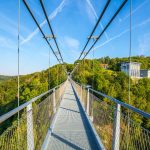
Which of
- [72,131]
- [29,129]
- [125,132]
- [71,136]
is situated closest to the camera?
[29,129]

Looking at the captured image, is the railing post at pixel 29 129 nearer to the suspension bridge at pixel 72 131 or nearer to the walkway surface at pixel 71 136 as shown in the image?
the suspension bridge at pixel 72 131

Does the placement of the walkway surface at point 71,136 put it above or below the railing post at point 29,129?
below

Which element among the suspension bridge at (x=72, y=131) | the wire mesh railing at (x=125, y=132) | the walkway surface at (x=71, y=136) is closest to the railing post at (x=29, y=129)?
the suspension bridge at (x=72, y=131)

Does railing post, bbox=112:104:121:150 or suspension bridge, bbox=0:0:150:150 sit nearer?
suspension bridge, bbox=0:0:150:150

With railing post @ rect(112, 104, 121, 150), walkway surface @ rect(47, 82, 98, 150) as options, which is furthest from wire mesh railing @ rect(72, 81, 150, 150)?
walkway surface @ rect(47, 82, 98, 150)

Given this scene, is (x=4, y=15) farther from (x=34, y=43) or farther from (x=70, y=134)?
(x=34, y=43)

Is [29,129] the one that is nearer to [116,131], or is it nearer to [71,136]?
[116,131]

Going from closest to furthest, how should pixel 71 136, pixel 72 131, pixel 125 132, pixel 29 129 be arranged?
pixel 29 129 < pixel 125 132 < pixel 71 136 < pixel 72 131

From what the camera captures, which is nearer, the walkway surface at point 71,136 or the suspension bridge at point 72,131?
the suspension bridge at point 72,131

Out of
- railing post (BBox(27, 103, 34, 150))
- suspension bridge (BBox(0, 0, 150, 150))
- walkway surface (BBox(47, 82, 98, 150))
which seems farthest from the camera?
walkway surface (BBox(47, 82, 98, 150))

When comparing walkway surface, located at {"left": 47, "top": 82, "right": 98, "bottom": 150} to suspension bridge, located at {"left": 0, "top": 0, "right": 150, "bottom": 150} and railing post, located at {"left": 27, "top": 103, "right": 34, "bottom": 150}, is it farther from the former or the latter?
railing post, located at {"left": 27, "top": 103, "right": 34, "bottom": 150}

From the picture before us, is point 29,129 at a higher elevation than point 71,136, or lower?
higher

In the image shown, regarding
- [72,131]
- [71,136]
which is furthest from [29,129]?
[72,131]

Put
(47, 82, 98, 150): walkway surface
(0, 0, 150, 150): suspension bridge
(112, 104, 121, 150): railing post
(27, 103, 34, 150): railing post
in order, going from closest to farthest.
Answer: (0, 0, 150, 150): suspension bridge
(27, 103, 34, 150): railing post
(112, 104, 121, 150): railing post
(47, 82, 98, 150): walkway surface
